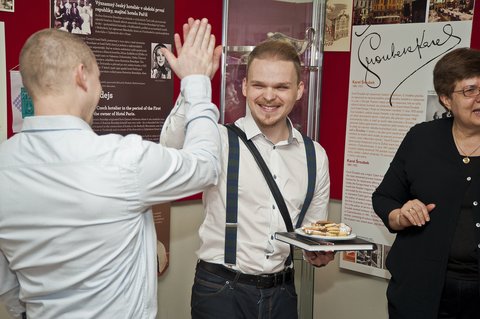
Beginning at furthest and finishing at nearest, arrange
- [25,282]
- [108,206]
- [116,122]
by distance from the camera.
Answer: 1. [116,122]
2. [25,282]
3. [108,206]

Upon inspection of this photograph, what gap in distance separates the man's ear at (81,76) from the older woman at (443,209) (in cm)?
140

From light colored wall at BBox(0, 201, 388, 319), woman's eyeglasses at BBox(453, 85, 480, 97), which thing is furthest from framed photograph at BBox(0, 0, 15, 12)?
woman's eyeglasses at BBox(453, 85, 480, 97)

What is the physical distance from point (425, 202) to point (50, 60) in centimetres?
158

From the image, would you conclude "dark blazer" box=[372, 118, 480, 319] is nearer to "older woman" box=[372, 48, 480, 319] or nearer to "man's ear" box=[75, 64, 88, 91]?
"older woman" box=[372, 48, 480, 319]

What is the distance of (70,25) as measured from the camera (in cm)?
252

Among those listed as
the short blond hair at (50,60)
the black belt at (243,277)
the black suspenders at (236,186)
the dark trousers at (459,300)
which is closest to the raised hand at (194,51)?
the short blond hair at (50,60)

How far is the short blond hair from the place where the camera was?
4.51ft

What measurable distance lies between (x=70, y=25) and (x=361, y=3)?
1.62 metres

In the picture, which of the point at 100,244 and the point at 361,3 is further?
the point at 361,3

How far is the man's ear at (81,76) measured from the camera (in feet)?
4.56

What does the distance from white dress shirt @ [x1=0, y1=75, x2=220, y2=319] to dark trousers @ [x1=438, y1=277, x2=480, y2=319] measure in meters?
1.21

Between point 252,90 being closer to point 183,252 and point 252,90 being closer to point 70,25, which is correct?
point 70,25

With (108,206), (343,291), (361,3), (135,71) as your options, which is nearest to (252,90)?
(135,71)

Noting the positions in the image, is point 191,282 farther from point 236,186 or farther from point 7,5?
point 7,5
